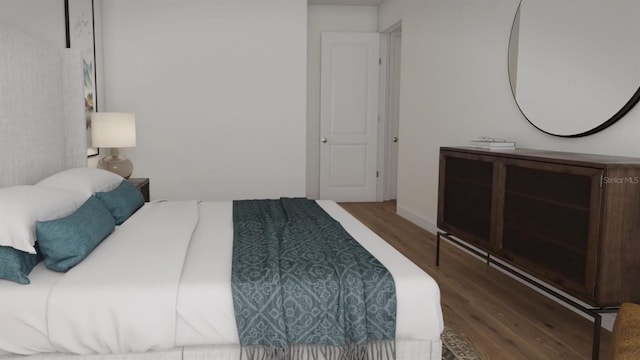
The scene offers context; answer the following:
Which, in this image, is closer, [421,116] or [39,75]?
[39,75]

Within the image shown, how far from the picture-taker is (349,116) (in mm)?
6934

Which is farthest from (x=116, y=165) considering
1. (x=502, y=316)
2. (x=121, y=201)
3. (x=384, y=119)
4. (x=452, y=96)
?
(x=384, y=119)

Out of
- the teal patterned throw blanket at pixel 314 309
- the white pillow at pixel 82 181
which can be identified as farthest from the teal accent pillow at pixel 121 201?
the teal patterned throw blanket at pixel 314 309

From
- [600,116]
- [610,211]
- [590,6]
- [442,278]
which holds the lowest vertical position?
[442,278]

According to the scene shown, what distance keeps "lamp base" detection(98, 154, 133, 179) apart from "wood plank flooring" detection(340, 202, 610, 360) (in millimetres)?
2523

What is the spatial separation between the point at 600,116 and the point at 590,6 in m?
0.63

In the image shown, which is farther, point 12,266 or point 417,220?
point 417,220

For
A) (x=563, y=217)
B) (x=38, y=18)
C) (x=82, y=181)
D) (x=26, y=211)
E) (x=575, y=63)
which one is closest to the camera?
(x=26, y=211)

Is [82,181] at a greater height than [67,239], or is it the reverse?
[82,181]

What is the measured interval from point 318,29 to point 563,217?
16.4 feet

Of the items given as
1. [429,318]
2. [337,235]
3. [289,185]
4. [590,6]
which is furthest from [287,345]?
[289,185]

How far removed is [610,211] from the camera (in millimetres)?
2189

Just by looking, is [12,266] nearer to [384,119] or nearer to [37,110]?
[37,110]

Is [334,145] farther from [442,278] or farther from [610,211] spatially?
[610,211]
